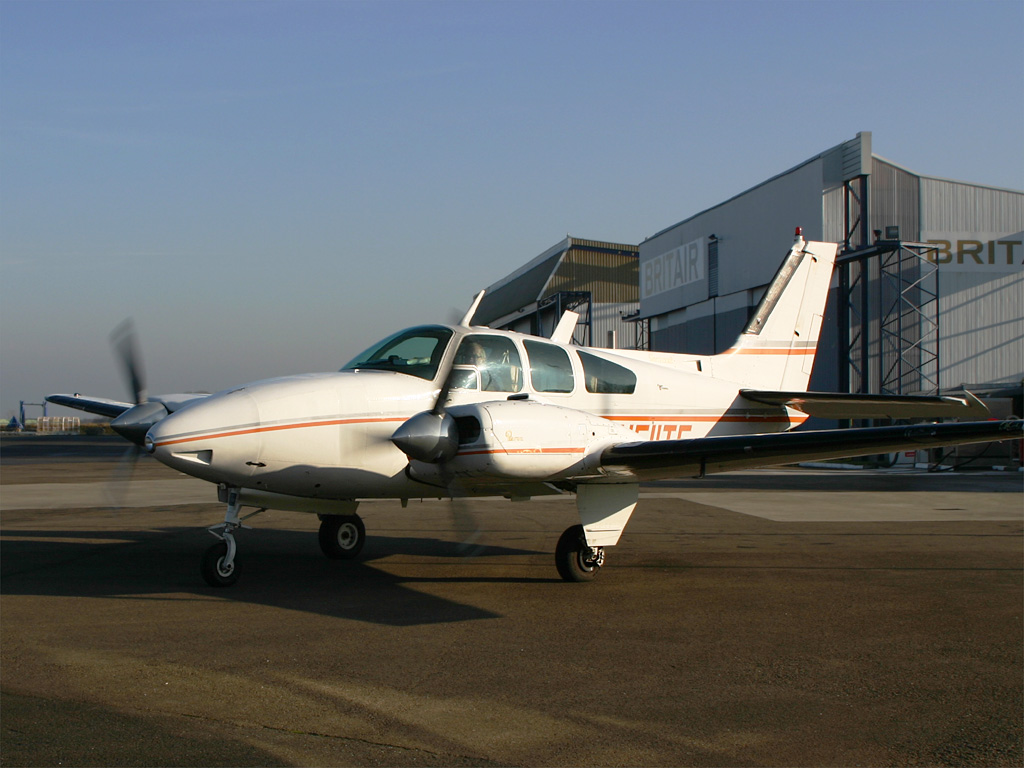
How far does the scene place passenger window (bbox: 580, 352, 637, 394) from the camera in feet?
32.2

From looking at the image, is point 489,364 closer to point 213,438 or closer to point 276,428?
point 276,428

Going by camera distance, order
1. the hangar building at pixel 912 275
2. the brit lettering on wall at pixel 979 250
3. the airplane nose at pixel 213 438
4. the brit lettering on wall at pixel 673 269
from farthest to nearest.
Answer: the brit lettering on wall at pixel 673 269 → the brit lettering on wall at pixel 979 250 → the hangar building at pixel 912 275 → the airplane nose at pixel 213 438

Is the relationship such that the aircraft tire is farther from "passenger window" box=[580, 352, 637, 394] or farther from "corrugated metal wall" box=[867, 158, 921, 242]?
"corrugated metal wall" box=[867, 158, 921, 242]

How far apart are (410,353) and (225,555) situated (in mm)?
2877

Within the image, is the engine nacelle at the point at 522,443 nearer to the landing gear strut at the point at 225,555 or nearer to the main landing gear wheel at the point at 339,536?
the landing gear strut at the point at 225,555

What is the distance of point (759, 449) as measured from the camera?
7.76 meters

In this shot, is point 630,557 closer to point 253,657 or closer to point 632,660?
point 632,660

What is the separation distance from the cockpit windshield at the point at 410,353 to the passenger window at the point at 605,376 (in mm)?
1889

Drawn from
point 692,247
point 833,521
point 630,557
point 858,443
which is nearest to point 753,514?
point 833,521

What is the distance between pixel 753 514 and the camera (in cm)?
1565

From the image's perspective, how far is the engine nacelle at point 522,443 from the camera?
24.4 feet

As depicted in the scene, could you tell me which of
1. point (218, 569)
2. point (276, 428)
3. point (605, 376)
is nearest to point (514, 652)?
point (276, 428)

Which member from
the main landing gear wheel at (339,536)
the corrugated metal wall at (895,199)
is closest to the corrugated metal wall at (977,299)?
the corrugated metal wall at (895,199)

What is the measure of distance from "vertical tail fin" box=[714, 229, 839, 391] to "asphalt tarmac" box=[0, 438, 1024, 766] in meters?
2.52
